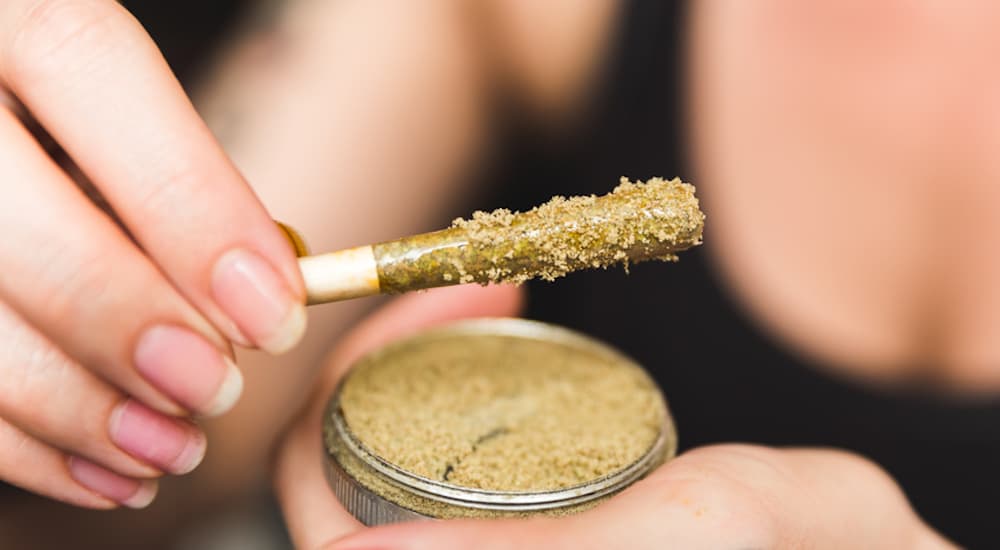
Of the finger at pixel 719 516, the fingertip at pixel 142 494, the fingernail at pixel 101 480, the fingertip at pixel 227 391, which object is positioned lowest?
the finger at pixel 719 516

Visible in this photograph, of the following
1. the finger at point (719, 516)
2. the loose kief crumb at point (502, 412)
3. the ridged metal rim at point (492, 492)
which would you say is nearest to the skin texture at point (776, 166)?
the loose kief crumb at point (502, 412)

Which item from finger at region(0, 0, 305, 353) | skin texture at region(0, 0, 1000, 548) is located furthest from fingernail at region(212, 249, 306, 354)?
skin texture at region(0, 0, 1000, 548)

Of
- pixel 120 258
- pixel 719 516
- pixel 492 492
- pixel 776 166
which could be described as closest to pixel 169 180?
pixel 120 258

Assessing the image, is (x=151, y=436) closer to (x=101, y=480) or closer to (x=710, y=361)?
(x=101, y=480)

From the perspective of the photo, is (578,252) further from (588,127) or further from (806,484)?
(588,127)

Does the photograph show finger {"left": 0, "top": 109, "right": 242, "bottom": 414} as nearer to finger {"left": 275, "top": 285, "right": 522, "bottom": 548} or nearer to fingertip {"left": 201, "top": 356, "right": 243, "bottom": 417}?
fingertip {"left": 201, "top": 356, "right": 243, "bottom": 417}

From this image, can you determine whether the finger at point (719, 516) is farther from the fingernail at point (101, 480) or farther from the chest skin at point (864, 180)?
the chest skin at point (864, 180)
